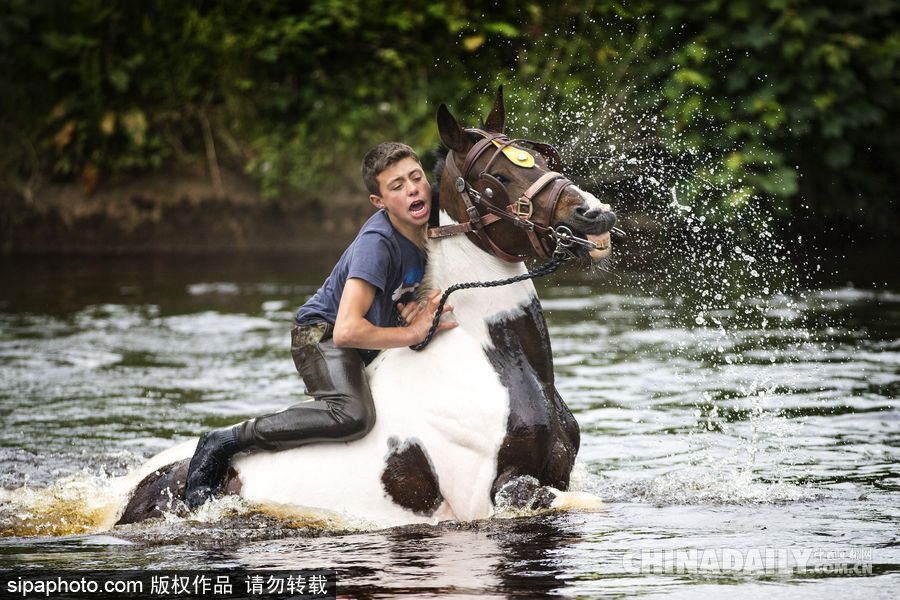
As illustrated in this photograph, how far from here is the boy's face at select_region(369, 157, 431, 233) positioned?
5.95m

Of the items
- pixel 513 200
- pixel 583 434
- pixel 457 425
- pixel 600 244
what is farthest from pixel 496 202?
pixel 583 434

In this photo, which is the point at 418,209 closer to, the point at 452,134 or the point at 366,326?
the point at 452,134

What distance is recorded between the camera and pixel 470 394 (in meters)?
5.84

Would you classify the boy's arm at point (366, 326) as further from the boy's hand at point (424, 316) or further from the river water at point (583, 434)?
the river water at point (583, 434)

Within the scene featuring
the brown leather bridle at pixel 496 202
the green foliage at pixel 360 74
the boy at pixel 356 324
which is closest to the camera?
the brown leather bridle at pixel 496 202

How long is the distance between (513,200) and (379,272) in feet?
2.29

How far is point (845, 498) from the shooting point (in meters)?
6.75

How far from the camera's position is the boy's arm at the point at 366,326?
582 cm

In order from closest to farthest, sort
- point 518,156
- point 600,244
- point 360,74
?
point 600,244
point 518,156
point 360,74

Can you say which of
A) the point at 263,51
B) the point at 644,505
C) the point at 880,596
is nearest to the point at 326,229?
the point at 263,51

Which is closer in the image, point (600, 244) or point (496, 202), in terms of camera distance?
point (600, 244)

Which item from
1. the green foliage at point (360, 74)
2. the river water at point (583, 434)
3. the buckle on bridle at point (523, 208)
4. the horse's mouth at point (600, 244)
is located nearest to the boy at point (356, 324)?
the river water at point (583, 434)

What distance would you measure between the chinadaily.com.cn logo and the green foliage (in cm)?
1170

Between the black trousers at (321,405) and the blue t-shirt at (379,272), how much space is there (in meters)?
0.11
